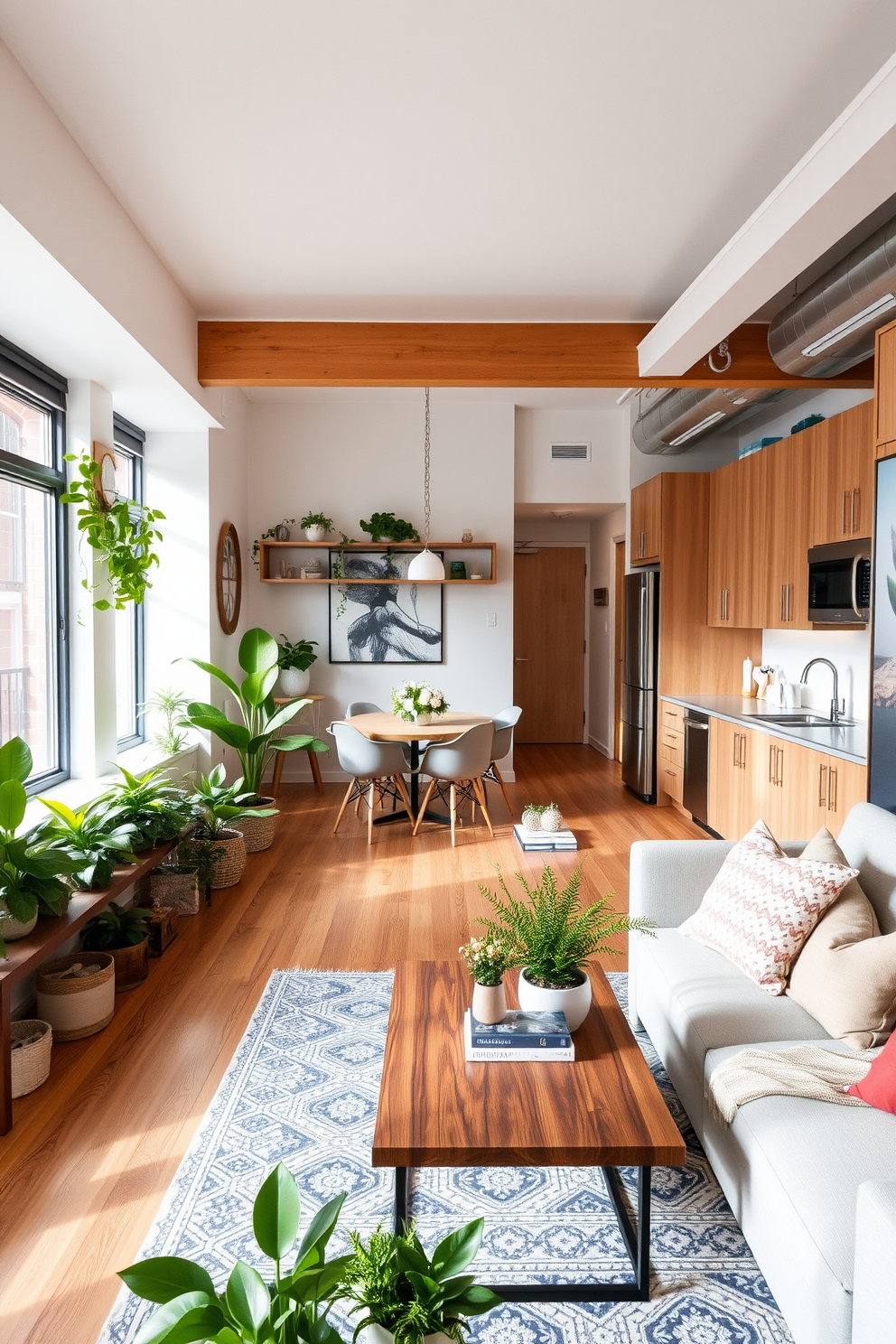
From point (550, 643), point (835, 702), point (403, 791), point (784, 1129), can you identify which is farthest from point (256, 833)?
point (550, 643)

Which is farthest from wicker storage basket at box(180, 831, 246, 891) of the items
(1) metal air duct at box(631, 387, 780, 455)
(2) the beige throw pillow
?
(1) metal air duct at box(631, 387, 780, 455)

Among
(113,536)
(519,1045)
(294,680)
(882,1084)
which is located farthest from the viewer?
(294,680)

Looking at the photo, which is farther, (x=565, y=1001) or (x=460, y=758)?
(x=460, y=758)

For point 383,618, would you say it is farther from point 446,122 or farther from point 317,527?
point 446,122

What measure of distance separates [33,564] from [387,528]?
324 centimetres

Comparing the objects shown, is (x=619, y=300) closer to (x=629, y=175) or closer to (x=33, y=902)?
(x=629, y=175)

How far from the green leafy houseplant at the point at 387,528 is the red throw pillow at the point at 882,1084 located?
5442mm

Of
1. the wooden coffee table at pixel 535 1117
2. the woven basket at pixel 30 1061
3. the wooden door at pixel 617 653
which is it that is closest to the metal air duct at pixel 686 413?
the wooden door at pixel 617 653

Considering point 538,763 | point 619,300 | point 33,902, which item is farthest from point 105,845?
point 538,763

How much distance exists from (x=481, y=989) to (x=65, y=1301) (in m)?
1.02

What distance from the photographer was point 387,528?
666cm

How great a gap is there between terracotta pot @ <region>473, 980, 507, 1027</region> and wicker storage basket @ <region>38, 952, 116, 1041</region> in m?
1.49

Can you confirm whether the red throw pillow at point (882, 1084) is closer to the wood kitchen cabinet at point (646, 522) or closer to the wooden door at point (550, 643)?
the wood kitchen cabinet at point (646, 522)

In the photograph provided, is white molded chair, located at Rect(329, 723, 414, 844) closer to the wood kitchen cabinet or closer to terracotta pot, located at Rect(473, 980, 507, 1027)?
the wood kitchen cabinet
